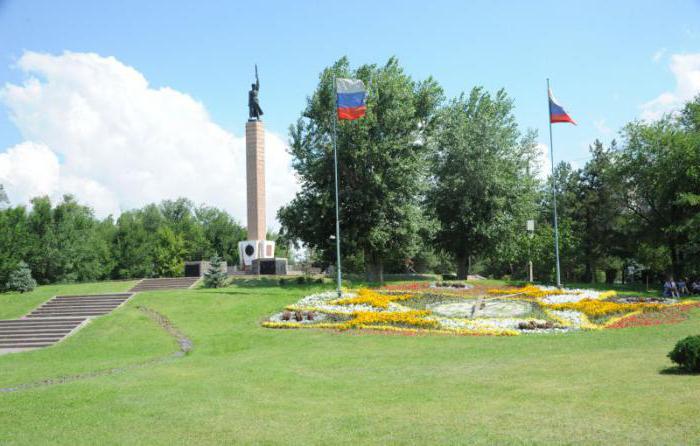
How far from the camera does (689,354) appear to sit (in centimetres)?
1059

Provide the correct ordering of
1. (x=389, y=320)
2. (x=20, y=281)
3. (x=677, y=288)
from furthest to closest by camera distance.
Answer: (x=20, y=281) → (x=677, y=288) → (x=389, y=320)

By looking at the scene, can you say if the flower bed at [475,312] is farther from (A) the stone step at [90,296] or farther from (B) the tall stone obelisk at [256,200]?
(B) the tall stone obelisk at [256,200]

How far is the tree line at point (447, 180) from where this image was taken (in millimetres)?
34562

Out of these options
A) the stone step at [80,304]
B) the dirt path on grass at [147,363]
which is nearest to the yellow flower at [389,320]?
the dirt path on grass at [147,363]

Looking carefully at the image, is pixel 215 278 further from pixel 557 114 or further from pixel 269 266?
pixel 557 114

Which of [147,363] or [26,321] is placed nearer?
[147,363]

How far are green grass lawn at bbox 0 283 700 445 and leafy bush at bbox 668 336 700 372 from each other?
400 mm

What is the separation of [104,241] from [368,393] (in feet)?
203

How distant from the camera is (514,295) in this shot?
27.5 metres

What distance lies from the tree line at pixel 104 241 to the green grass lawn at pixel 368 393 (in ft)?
84.0

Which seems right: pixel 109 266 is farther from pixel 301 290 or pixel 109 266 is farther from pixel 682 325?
pixel 682 325

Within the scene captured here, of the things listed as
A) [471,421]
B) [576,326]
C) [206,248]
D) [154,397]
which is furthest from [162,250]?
[471,421]

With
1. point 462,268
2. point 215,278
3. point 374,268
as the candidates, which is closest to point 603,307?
point 374,268

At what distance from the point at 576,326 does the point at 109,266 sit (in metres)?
54.7
